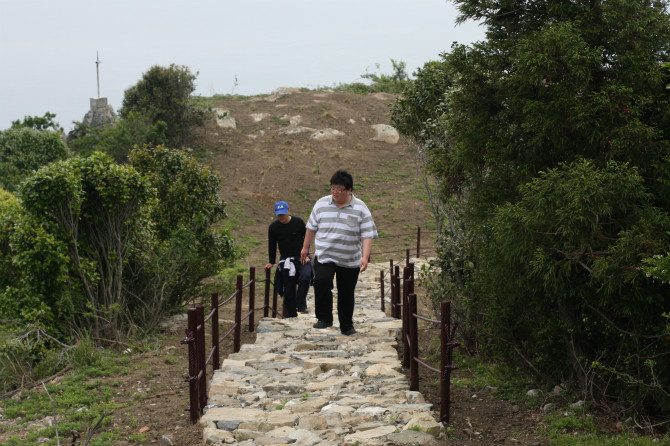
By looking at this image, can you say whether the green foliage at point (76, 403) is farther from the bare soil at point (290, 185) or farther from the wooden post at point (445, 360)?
the wooden post at point (445, 360)

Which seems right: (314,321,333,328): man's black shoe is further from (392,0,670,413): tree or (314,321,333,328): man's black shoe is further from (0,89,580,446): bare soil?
(392,0,670,413): tree

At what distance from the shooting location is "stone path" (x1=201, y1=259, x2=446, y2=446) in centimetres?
521

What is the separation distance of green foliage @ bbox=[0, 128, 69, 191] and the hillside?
666 cm

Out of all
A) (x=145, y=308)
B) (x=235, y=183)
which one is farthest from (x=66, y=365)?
(x=235, y=183)

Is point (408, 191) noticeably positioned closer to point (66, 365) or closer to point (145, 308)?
point (145, 308)

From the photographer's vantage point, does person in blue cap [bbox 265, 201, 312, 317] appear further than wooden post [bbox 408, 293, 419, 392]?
Yes

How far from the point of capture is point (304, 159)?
34344 millimetres

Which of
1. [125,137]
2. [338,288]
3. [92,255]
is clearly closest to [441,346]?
[338,288]

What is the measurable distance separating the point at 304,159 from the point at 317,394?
2830 centimetres

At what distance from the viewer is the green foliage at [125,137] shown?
3039 centimetres

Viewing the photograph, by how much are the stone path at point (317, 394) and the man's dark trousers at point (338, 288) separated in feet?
0.90

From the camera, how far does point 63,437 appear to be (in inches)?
256

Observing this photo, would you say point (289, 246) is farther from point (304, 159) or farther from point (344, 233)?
point (304, 159)

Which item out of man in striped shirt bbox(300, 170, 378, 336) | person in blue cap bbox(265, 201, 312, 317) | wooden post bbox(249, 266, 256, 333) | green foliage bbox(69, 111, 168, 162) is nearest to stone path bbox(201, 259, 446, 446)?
wooden post bbox(249, 266, 256, 333)
